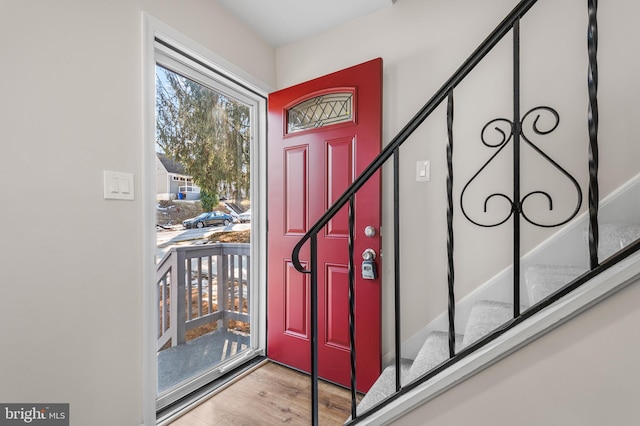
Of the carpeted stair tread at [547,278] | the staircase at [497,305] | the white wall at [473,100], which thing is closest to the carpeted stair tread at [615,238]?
the staircase at [497,305]

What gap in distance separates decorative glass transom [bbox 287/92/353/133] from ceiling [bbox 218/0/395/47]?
54cm

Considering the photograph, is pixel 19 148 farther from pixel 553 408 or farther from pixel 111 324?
pixel 553 408

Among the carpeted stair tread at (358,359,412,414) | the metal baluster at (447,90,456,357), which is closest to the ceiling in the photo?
the metal baluster at (447,90,456,357)

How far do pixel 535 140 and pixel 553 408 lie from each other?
4.22 feet

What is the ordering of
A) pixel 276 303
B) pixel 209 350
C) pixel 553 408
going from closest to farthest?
pixel 553 408 → pixel 209 350 → pixel 276 303

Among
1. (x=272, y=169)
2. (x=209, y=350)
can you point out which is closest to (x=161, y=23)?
(x=272, y=169)

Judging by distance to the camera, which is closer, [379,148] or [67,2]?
[67,2]

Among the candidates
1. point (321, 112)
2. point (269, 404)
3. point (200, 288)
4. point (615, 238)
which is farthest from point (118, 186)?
point (615, 238)

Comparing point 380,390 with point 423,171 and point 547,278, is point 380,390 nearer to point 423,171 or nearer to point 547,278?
point 547,278

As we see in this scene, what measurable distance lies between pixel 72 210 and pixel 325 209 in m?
1.33

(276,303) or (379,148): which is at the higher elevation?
(379,148)

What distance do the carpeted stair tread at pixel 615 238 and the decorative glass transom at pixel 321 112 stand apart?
1.40 metres

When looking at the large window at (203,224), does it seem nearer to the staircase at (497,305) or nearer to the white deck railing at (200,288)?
the white deck railing at (200,288)

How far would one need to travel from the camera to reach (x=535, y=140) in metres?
1.46
